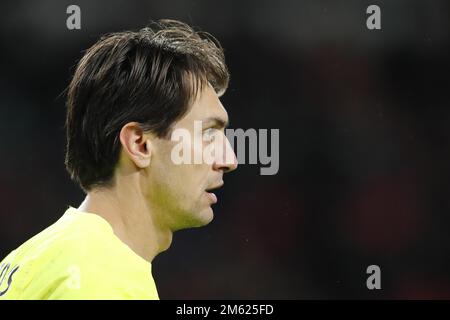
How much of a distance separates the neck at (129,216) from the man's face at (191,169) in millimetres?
36

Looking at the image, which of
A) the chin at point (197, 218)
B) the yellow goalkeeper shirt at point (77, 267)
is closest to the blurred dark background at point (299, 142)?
the chin at point (197, 218)

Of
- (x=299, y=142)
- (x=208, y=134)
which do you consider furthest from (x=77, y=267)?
(x=299, y=142)

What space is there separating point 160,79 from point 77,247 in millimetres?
626

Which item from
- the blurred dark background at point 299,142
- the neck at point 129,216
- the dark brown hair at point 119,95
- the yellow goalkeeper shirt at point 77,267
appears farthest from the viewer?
the blurred dark background at point 299,142

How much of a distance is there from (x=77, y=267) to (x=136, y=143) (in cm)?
53

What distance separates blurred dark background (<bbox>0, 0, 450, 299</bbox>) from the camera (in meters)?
4.82

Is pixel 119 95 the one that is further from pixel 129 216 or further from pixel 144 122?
pixel 129 216

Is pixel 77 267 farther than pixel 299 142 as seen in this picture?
No

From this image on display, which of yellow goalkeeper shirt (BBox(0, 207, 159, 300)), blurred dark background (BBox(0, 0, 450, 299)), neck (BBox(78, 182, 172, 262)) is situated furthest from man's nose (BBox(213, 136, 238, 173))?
blurred dark background (BBox(0, 0, 450, 299))

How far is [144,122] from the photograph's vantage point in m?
2.21

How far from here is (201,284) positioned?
4.80 m

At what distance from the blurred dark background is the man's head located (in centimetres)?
261

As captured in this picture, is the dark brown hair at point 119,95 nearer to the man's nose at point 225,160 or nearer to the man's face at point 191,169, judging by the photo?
the man's face at point 191,169

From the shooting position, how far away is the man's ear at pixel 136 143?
2170 mm
